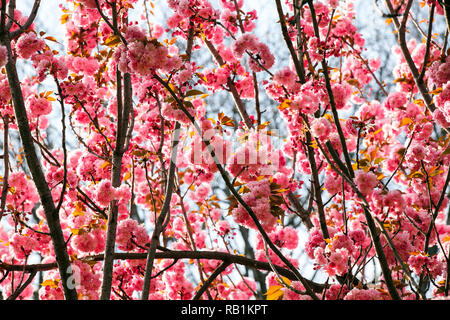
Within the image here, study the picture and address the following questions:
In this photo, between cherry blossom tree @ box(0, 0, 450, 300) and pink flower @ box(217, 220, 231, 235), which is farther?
pink flower @ box(217, 220, 231, 235)

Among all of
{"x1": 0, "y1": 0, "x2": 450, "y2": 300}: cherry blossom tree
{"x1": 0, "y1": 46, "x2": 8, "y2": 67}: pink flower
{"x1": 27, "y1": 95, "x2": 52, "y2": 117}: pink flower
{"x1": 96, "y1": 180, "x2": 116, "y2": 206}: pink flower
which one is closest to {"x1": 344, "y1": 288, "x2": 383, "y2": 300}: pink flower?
{"x1": 0, "y1": 0, "x2": 450, "y2": 300}: cherry blossom tree

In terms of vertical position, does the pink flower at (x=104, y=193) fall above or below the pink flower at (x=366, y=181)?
above

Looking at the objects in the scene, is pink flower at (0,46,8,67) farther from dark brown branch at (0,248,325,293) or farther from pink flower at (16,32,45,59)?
dark brown branch at (0,248,325,293)

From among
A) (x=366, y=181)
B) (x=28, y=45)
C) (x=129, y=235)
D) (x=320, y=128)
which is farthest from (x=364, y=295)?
(x=28, y=45)

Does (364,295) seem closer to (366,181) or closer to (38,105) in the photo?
(366,181)

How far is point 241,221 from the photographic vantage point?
214 centimetres

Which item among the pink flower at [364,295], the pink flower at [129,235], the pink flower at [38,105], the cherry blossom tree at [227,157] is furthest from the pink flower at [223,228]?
the pink flower at [364,295]

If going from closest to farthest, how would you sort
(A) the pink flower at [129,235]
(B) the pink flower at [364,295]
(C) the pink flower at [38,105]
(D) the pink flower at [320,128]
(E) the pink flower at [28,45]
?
1. (B) the pink flower at [364,295]
2. (D) the pink flower at [320,128]
3. (E) the pink flower at [28,45]
4. (A) the pink flower at [129,235]
5. (C) the pink flower at [38,105]

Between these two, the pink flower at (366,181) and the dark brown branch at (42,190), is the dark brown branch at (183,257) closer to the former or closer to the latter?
the dark brown branch at (42,190)

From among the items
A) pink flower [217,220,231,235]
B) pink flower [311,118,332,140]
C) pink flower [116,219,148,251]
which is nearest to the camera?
pink flower [311,118,332,140]

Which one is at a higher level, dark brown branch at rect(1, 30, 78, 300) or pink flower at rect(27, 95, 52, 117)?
pink flower at rect(27, 95, 52, 117)

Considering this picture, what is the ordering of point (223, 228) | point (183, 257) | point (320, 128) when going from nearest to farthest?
point (320, 128) → point (183, 257) → point (223, 228)
